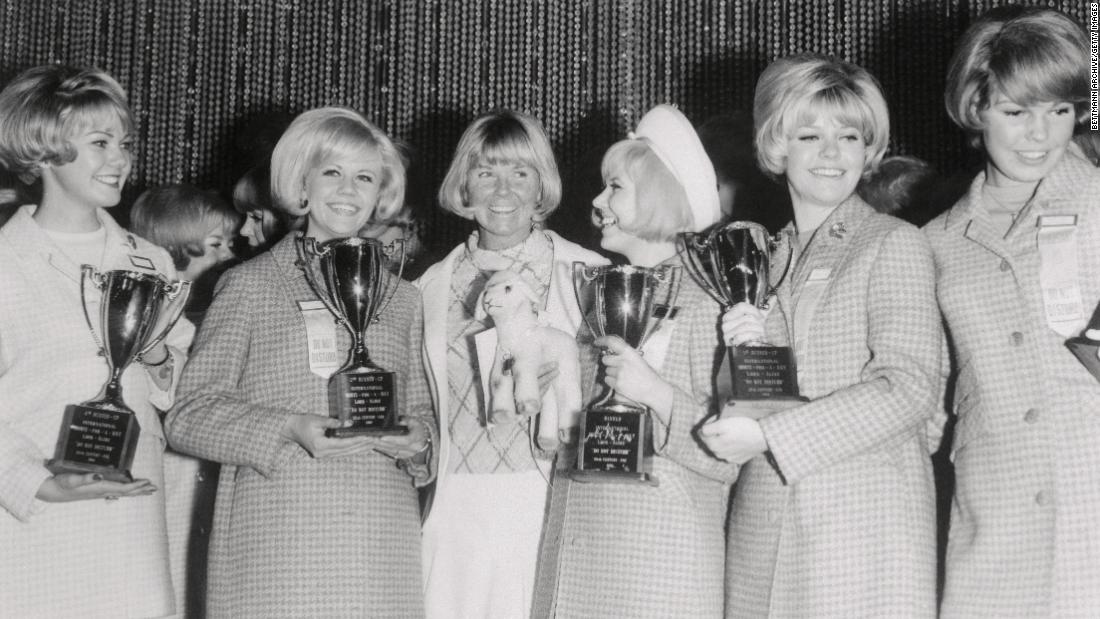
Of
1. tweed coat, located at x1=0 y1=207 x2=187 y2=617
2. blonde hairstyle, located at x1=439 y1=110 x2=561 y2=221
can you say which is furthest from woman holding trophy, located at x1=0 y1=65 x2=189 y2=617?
blonde hairstyle, located at x1=439 y1=110 x2=561 y2=221

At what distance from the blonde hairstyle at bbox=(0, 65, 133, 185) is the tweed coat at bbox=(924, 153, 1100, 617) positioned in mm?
1798

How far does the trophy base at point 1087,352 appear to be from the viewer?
2.12 m

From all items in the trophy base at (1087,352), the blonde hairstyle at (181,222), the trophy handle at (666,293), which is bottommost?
the trophy base at (1087,352)

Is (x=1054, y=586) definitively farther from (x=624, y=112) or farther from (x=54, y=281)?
(x=624, y=112)

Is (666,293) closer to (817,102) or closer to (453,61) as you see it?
(817,102)

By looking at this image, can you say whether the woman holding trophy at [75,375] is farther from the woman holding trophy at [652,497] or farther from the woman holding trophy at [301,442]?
the woman holding trophy at [652,497]

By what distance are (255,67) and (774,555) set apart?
10.8 ft

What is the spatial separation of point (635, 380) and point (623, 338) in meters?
0.12

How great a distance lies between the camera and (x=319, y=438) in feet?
7.79

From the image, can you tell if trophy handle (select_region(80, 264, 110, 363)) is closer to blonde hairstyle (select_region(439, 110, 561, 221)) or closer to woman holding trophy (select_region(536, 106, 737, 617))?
blonde hairstyle (select_region(439, 110, 561, 221))

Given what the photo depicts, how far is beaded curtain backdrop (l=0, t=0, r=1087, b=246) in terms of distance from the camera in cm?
418

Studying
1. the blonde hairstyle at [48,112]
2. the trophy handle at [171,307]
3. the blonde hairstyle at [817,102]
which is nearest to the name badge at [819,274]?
the blonde hairstyle at [817,102]

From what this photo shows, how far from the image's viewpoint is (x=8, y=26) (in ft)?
16.7

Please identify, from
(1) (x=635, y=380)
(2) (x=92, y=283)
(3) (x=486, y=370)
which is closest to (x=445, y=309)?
(3) (x=486, y=370)
